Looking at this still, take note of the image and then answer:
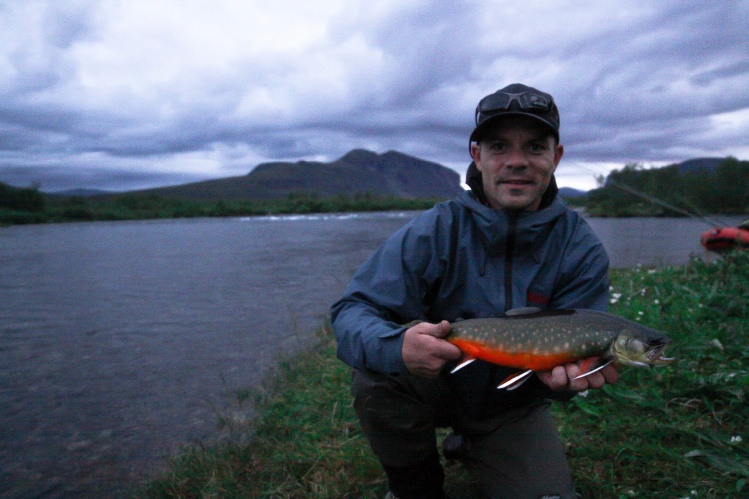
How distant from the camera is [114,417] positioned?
15.4 feet

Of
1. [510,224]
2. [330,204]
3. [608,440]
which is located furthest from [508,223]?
[330,204]

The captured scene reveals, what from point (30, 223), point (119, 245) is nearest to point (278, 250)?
point (119, 245)

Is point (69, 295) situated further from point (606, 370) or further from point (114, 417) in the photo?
point (606, 370)

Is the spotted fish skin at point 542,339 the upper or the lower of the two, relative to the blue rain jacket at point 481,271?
lower

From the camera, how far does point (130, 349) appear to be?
6684mm

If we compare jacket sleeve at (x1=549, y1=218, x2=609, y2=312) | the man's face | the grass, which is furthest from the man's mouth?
the grass

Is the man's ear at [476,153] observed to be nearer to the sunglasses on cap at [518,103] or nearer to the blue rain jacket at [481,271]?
the sunglasses on cap at [518,103]

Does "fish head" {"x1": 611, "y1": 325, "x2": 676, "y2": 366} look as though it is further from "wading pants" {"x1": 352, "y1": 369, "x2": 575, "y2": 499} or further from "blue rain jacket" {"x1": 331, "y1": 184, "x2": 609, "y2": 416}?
"wading pants" {"x1": 352, "y1": 369, "x2": 575, "y2": 499}

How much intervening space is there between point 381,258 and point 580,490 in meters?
1.63

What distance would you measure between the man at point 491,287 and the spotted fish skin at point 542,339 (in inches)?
15.8

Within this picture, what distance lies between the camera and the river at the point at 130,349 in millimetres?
4035

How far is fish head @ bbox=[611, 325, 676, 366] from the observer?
6.76 feet

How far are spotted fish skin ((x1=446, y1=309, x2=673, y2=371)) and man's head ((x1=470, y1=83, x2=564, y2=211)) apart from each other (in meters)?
0.71

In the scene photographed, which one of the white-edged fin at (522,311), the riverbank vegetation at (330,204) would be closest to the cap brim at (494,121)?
the white-edged fin at (522,311)
